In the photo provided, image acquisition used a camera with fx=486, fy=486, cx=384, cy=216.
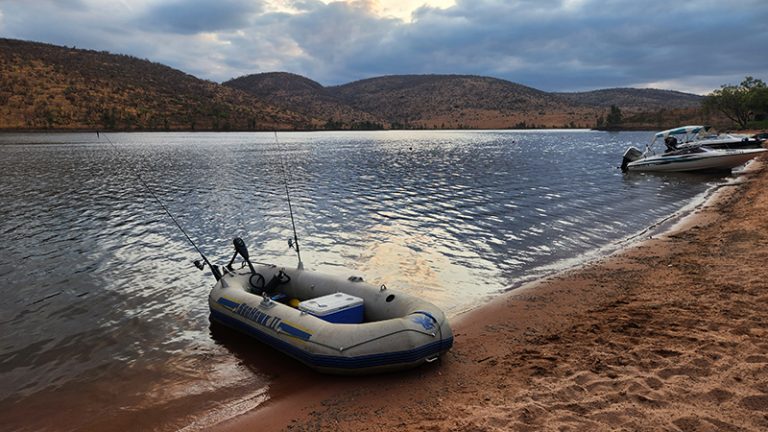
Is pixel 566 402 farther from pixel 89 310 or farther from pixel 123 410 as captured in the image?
pixel 89 310

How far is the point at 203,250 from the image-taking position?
47.4 feet

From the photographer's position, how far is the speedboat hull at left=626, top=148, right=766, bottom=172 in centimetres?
3127

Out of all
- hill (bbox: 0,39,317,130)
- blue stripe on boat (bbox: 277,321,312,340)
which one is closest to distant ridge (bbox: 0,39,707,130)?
hill (bbox: 0,39,317,130)

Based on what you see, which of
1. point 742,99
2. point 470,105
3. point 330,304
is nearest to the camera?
point 330,304

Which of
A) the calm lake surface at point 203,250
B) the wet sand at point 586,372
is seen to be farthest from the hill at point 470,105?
the wet sand at point 586,372

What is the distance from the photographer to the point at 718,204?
20.6m

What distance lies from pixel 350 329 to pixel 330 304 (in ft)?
3.48

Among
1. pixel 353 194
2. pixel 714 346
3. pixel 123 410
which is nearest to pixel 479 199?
pixel 353 194

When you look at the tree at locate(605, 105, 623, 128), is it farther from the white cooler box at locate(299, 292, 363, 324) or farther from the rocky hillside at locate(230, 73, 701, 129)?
the white cooler box at locate(299, 292, 363, 324)

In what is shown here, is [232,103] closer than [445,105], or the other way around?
[232,103]

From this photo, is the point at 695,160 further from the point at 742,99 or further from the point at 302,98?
the point at 302,98

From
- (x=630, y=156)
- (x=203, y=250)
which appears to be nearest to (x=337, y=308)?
(x=203, y=250)

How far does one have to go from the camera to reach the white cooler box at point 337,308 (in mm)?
7812

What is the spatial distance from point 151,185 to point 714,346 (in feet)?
91.3
